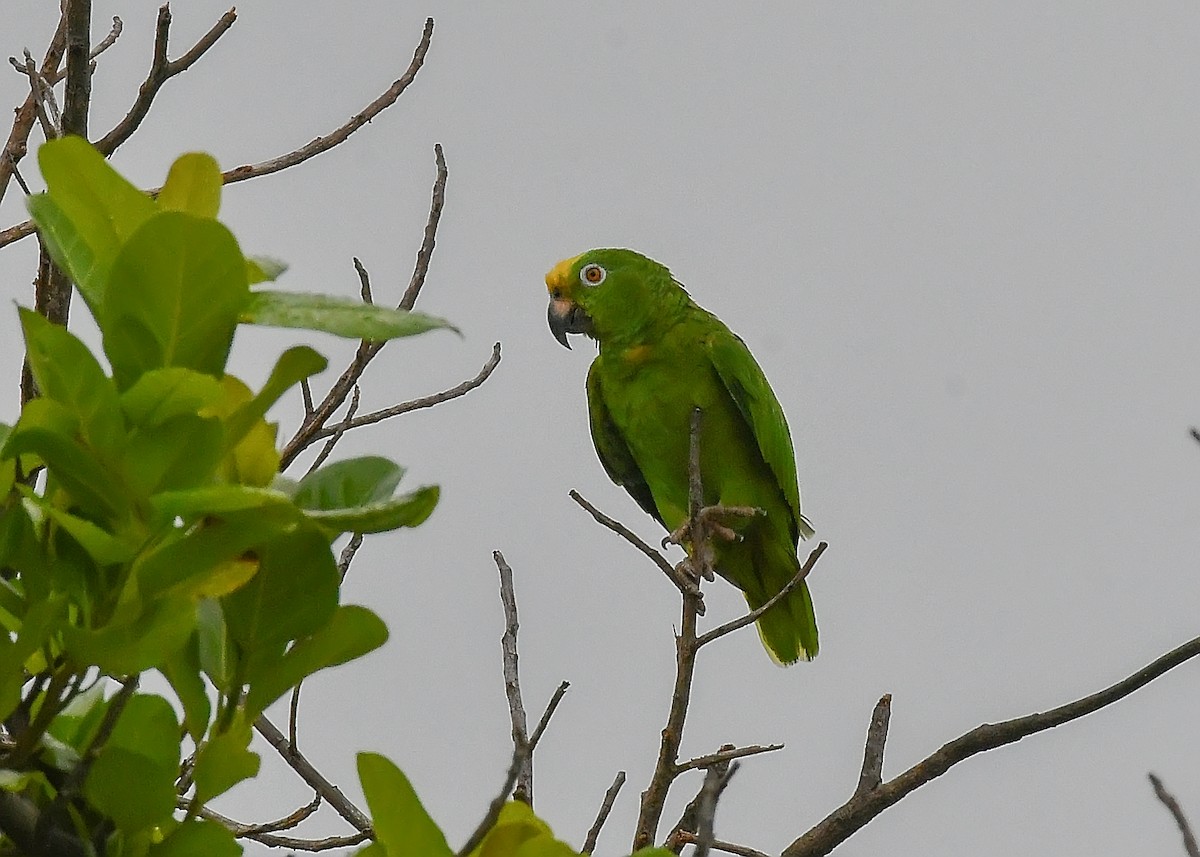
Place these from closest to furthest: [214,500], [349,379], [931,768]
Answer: [214,500]
[931,768]
[349,379]

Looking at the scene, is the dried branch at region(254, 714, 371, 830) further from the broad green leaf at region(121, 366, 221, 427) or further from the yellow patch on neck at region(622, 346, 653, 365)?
the yellow patch on neck at region(622, 346, 653, 365)

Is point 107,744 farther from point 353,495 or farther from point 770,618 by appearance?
point 770,618

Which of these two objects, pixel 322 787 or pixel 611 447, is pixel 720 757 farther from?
pixel 611 447

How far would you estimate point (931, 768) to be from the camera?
65.5 inches

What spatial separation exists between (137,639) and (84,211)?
28 centimetres

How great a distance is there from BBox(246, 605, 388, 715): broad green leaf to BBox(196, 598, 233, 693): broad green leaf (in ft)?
0.07

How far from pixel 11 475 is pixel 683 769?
132cm

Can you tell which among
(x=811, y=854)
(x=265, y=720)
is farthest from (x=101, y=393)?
(x=265, y=720)

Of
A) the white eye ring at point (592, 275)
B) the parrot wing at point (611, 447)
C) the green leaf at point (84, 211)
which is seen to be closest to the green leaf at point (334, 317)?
the green leaf at point (84, 211)

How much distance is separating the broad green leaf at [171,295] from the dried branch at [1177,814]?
2.85 ft

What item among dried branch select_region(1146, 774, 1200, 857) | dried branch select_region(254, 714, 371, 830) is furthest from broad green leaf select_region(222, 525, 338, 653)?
dried branch select_region(254, 714, 371, 830)

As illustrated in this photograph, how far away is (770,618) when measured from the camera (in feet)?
16.2

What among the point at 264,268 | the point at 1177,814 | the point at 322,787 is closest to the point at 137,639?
the point at 264,268

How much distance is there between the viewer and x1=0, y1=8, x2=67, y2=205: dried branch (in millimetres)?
2188
